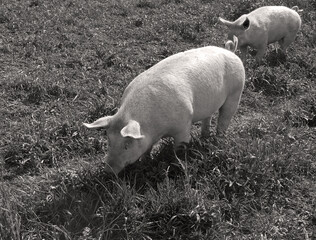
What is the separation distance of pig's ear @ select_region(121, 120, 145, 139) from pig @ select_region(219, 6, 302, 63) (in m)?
4.47

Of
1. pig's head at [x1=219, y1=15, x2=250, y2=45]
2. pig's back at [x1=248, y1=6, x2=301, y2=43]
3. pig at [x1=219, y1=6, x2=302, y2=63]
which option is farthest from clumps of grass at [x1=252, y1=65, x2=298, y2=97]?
pig's back at [x1=248, y1=6, x2=301, y2=43]

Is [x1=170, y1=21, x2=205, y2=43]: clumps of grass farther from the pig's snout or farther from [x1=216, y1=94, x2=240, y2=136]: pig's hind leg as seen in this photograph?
the pig's snout

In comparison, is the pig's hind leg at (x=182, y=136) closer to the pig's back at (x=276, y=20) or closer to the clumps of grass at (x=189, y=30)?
the pig's back at (x=276, y=20)

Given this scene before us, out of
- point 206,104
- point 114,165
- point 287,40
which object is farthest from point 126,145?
point 287,40

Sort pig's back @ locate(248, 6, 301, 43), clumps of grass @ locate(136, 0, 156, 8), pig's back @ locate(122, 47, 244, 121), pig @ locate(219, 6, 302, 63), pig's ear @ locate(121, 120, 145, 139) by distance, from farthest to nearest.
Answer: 1. clumps of grass @ locate(136, 0, 156, 8)
2. pig's back @ locate(248, 6, 301, 43)
3. pig @ locate(219, 6, 302, 63)
4. pig's back @ locate(122, 47, 244, 121)
5. pig's ear @ locate(121, 120, 145, 139)

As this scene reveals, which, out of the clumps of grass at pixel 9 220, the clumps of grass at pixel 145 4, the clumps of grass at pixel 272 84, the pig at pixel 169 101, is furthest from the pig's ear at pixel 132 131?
the clumps of grass at pixel 145 4

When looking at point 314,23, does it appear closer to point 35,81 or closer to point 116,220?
point 35,81

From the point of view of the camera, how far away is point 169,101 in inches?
191

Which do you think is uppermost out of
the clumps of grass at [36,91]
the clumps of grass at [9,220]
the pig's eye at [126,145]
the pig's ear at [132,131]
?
the pig's ear at [132,131]

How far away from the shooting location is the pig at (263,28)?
8453 millimetres

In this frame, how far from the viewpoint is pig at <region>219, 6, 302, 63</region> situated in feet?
27.7

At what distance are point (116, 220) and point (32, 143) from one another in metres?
1.91

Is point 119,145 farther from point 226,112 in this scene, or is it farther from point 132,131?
point 226,112

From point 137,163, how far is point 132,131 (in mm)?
865
